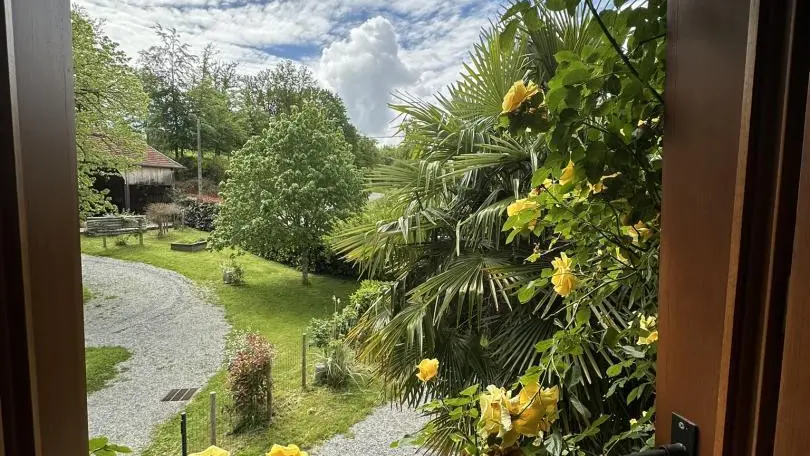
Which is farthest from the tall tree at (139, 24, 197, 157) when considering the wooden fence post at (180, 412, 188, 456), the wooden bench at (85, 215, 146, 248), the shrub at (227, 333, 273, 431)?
the shrub at (227, 333, 273, 431)

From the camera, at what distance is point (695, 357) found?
0.29 metres

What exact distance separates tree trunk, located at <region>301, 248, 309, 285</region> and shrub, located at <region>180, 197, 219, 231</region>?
0.84 meters

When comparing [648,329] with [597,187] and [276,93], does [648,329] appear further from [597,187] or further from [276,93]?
[276,93]

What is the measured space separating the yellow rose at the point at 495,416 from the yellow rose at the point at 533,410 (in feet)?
0.04

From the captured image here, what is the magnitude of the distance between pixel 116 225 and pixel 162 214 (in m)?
0.58

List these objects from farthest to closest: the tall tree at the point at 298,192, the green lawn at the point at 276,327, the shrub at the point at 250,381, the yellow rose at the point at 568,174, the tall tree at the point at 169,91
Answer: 1. the tall tree at the point at 298,192
2. the shrub at the point at 250,381
3. the green lawn at the point at 276,327
4. the tall tree at the point at 169,91
5. the yellow rose at the point at 568,174

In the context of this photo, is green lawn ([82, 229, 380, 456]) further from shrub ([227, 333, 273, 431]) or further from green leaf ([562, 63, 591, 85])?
green leaf ([562, 63, 591, 85])

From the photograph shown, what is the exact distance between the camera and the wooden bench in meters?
1.15

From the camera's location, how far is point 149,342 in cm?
210

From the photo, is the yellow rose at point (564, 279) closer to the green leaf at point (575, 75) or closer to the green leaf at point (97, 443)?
the green leaf at point (575, 75)

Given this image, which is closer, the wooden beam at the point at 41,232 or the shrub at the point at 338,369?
the wooden beam at the point at 41,232

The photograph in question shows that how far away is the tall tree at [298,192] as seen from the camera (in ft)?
10.8

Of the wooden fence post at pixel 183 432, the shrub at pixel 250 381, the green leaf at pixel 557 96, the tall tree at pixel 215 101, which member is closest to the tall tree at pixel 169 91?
the tall tree at pixel 215 101

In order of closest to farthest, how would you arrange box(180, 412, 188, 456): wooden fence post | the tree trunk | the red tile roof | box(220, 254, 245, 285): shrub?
box(180, 412, 188, 456): wooden fence post < the red tile roof < box(220, 254, 245, 285): shrub < the tree trunk
